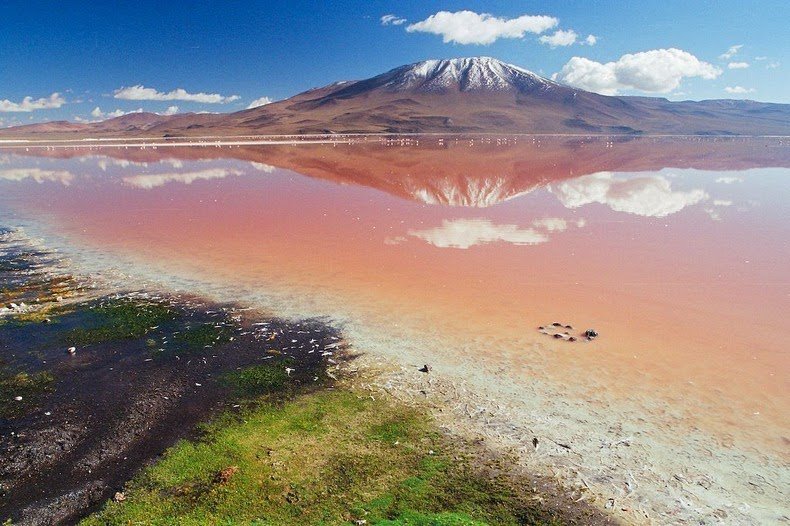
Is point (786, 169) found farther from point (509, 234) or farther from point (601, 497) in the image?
point (601, 497)

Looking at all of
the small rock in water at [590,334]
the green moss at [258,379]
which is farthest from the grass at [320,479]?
the small rock in water at [590,334]

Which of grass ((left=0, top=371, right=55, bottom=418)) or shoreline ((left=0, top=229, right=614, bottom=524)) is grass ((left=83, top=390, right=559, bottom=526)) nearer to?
shoreline ((left=0, top=229, right=614, bottom=524))

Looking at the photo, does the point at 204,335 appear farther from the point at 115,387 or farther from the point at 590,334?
the point at 590,334

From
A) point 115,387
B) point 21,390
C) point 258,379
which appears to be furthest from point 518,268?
point 21,390

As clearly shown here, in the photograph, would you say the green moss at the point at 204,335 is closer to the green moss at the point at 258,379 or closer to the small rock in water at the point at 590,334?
the green moss at the point at 258,379

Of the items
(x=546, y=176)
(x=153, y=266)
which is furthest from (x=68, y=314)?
(x=546, y=176)
